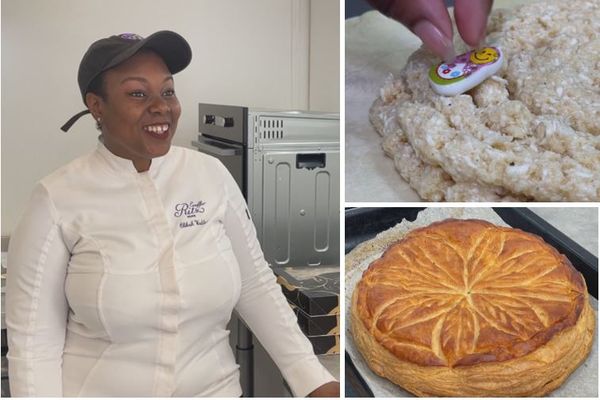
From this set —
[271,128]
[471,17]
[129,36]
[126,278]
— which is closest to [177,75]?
[129,36]

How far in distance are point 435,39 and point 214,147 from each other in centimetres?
50

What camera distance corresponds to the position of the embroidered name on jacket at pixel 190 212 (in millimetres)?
1033

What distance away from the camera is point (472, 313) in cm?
101

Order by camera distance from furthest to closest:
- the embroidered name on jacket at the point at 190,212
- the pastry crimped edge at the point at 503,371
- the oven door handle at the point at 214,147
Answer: the oven door handle at the point at 214,147, the embroidered name on jacket at the point at 190,212, the pastry crimped edge at the point at 503,371

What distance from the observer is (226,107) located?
1.17 meters

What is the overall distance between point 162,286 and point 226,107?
38cm

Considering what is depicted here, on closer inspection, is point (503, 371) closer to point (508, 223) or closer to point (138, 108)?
point (508, 223)

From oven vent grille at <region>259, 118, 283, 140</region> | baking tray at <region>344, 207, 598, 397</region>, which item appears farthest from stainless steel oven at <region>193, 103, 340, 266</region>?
baking tray at <region>344, 207, 598, 397</region>

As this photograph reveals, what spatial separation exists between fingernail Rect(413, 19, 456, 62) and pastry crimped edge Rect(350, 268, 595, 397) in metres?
0.54

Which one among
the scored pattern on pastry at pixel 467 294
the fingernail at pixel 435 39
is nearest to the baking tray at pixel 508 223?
the scored pattern on pastry at pixel 467 294

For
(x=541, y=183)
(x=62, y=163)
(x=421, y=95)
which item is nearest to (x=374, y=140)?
(x=421, y=95)

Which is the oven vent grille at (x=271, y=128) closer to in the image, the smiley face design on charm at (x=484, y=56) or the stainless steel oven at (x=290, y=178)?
the stainless steel oven at (x=290, y=178)

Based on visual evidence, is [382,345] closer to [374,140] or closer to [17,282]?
[374,140]

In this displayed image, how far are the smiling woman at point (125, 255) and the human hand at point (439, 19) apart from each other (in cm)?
45
